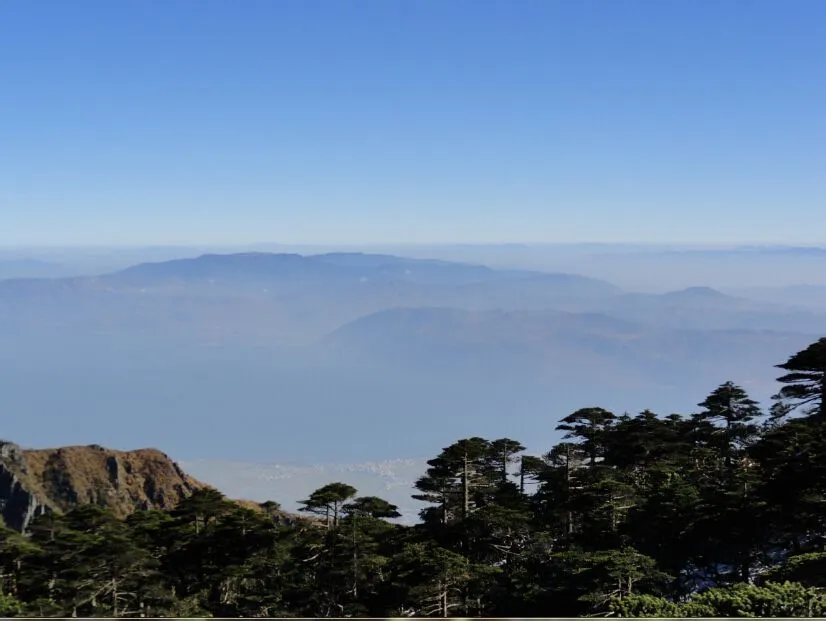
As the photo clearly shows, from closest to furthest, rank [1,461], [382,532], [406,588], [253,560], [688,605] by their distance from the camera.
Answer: [688,605]
[406,588]
[253,560]
[382,532]
[1,461]

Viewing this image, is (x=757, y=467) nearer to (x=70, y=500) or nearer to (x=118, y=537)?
(x=118, y=537)

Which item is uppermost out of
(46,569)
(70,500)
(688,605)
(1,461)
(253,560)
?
(688,605)

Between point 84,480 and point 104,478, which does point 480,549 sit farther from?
point 104,478

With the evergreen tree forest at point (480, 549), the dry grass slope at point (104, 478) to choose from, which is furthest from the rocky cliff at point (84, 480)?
the evergreen tree forest at point (480, 549)

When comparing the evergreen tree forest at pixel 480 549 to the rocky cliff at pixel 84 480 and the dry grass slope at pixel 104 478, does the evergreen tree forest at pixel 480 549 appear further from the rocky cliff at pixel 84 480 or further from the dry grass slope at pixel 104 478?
the dry grass slope at pixel 104 478

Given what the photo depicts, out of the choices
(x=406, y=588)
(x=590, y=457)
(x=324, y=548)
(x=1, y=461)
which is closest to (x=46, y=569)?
(x=324, y=548)

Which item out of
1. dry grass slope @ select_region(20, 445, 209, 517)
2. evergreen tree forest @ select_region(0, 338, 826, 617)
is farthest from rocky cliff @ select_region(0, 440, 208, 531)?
evergreen tree forest @ select_region(0, 338, 826, 617)
